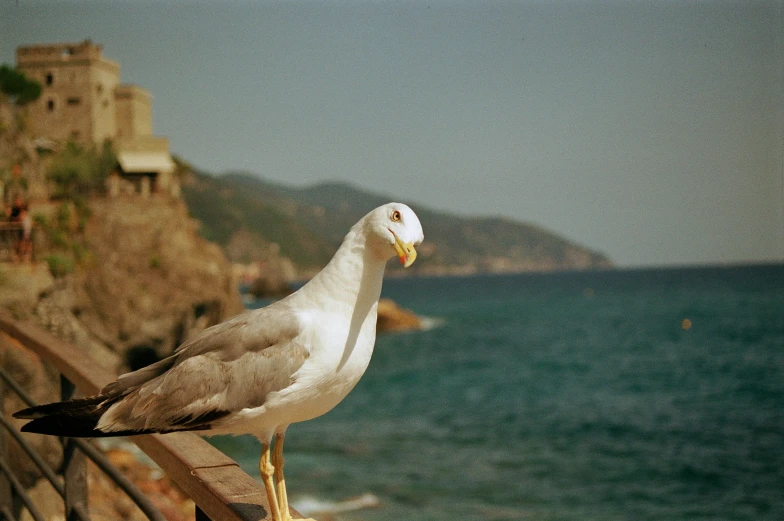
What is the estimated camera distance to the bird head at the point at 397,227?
5.89 ft

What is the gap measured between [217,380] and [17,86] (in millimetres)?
28895

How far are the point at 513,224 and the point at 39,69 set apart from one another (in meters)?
Result: 131

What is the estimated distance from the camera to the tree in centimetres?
2648

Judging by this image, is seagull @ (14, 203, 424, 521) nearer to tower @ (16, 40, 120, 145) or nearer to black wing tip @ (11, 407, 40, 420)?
black wing tip @ (11, 407, 40, 420)

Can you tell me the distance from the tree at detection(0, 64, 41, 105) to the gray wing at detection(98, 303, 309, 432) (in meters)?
28.0

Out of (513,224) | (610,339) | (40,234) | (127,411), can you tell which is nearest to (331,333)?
(127,411)

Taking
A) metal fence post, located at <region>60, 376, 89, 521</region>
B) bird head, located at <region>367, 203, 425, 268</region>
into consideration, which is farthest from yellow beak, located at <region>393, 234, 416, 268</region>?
metal fence post, located at <region>60, 376, 89, 521</region>

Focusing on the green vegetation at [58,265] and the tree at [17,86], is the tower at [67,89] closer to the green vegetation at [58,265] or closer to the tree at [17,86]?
the tree at [17,86]

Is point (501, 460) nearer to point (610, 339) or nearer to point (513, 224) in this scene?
point (610, 339)

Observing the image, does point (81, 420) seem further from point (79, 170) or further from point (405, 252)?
point (79, 170)

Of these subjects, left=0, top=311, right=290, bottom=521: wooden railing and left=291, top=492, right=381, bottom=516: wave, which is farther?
left=291, top=492, right=381, bottom=516: wave

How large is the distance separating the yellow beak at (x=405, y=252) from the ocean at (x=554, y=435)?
1094 cm

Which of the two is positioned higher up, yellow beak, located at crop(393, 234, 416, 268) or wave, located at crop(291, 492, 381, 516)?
yellow beak, located at crop(393, 234, 416, 268)

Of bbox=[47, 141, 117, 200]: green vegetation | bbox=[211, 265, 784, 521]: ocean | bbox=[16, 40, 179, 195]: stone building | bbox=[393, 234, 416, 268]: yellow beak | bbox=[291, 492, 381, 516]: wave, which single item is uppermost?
bbox=[16, 40, 179, 195]: stone building
